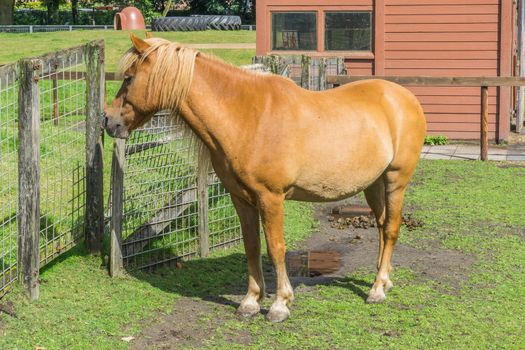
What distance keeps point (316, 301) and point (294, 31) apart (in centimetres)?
1040

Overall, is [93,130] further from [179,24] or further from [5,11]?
[5,11]

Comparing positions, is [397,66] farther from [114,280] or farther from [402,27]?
[114,280]

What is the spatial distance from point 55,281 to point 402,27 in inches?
420

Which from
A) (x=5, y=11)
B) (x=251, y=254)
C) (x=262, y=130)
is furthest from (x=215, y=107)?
(x=5, y=11)

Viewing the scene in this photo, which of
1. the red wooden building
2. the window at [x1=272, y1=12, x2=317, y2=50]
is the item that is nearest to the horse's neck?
the red wooden building

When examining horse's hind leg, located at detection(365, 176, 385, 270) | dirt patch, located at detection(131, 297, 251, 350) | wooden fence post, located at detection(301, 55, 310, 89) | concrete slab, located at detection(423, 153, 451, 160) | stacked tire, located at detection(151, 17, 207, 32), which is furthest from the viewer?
stacked tire, located at detection(151, 17, 207, 32)

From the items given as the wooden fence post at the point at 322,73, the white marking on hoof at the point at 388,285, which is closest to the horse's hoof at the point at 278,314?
the white marking on hoof at the point at 388,285

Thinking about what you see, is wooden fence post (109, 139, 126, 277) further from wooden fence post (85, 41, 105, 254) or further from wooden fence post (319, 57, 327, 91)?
wooden fence post (319, 57, 327, 91)

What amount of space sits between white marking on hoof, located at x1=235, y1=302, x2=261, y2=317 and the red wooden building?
10.3 m

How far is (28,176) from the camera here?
21.5 ft

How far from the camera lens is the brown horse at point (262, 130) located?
633 centimetres

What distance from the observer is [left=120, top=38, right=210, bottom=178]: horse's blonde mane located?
20.5ft

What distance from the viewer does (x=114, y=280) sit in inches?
292

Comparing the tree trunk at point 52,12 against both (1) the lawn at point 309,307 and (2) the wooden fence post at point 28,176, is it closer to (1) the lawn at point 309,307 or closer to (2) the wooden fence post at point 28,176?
(1) the lawn at point 309,307
